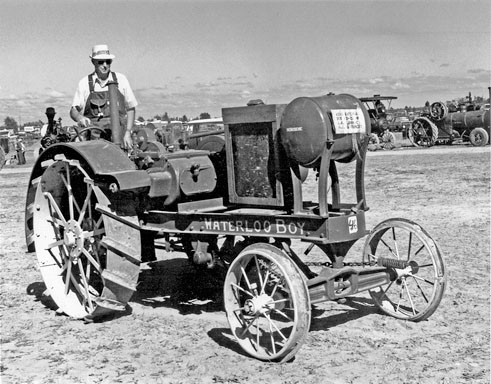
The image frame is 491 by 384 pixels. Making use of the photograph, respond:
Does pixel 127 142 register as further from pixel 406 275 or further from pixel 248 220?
pixel 406 275

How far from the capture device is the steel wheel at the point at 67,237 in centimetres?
562

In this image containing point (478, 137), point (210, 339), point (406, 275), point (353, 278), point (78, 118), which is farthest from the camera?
point (478, 137)

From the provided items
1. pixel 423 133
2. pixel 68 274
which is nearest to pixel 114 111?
pixel 68 274

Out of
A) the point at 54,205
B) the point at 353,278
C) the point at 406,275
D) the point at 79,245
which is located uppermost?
the point at 54,205

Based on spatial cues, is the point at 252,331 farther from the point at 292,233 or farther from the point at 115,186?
the point at 115,186

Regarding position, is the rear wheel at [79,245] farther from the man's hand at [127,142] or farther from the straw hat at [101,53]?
the straw hat at [101,53]

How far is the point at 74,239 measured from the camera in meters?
5.67

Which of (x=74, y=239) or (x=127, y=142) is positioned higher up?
(x=127, y=142)

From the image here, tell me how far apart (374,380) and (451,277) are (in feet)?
9.25

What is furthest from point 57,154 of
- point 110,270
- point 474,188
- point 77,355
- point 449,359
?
point 474,188

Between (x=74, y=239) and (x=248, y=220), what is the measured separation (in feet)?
5.75

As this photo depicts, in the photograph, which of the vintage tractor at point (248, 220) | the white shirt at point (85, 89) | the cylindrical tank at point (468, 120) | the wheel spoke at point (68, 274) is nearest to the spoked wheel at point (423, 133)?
the cylindrical tank at point (468, 120)

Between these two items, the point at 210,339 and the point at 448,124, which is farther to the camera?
the point at 448,124

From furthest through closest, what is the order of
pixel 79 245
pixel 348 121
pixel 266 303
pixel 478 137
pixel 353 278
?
pixel 478 137 → pixel 79 245 → pixel 353 278 → pixel 348 121 → pixel 266 303
